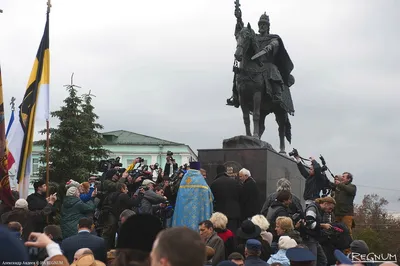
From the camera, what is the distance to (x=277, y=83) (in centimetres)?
1755

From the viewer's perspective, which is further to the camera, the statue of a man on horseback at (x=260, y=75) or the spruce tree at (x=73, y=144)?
the spruce tree at (x=73, y=144)

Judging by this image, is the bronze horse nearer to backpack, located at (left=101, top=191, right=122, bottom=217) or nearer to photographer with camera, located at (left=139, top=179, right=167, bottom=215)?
photographer with camera, located at (left=139, top=179, right=167, bottom=215)

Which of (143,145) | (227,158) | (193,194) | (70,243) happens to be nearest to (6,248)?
(70,243)

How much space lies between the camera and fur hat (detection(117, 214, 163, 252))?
13.9 feet

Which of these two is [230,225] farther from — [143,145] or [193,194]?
[143,145]

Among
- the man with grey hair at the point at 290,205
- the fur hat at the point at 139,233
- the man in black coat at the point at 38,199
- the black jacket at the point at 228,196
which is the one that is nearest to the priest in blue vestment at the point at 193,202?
the black jacket at the point at 228,196

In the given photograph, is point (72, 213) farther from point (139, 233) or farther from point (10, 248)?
point (10, 248)

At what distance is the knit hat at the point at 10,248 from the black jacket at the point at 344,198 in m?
10.2

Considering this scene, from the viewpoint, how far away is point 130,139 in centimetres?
8369

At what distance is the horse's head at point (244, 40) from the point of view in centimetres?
1608

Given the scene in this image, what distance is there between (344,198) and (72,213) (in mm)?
4843

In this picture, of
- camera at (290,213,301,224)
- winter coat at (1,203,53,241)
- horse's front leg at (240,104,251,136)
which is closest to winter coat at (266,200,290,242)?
camera at (290,213,301,224)

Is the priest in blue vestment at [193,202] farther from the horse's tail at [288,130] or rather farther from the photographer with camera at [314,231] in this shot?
the horse's tail at [288,130]

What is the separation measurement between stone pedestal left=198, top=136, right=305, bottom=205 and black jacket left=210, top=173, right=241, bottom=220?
1934 millimetres
